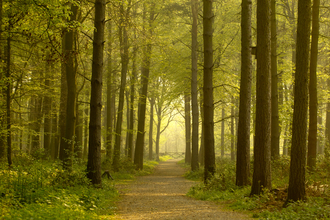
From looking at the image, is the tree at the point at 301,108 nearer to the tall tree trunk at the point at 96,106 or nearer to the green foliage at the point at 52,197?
the green foliage at the point at 52,197

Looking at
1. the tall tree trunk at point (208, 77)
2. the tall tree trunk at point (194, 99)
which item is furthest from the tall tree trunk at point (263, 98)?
the tall tree trunk at point (194, 99)

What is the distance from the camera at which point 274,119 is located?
12.8 meters

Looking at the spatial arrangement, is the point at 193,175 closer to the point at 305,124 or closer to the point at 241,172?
the point at 241,172

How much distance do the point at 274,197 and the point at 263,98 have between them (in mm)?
2745

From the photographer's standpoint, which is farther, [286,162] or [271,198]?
[286,162]

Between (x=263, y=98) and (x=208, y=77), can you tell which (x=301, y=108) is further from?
(x=208, y=77)

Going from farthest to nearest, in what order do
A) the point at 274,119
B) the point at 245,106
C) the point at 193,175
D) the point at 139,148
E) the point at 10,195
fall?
the point at 139,148
the point at 193,175
the point at 274,119
the point at 245,106
the point at 10,195

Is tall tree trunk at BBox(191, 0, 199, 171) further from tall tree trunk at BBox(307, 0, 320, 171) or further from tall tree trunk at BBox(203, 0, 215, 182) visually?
tall tree trunk at BBox(307, 0, 320, 171)

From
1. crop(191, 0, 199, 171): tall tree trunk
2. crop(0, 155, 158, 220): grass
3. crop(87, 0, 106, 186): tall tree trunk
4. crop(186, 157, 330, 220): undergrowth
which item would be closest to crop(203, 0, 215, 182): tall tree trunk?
crop(186, 157, 330, 220): undergrowth

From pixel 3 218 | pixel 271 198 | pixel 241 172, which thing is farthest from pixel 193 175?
pixel 3 218

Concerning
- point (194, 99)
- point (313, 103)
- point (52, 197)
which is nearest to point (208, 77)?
point (313, 103)

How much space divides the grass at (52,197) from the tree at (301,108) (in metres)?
4.52

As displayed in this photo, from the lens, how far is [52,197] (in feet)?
21.2

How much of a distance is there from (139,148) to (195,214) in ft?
43.5
